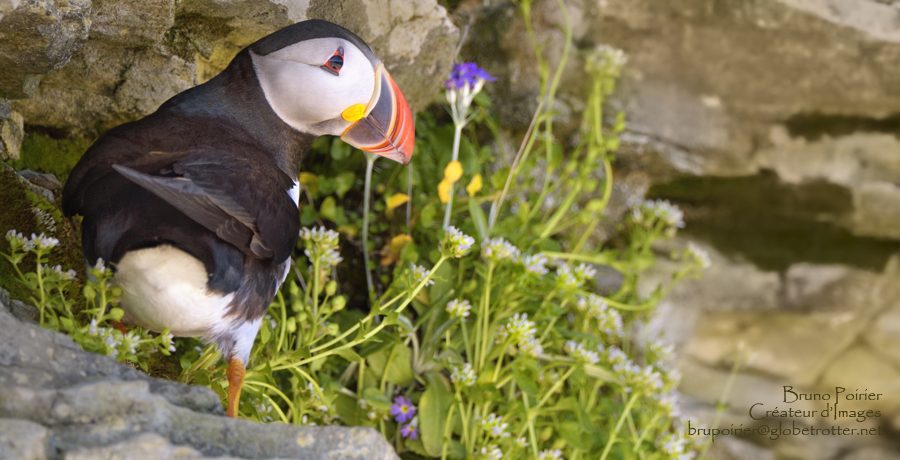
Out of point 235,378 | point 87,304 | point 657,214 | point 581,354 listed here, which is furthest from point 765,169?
point 87,304

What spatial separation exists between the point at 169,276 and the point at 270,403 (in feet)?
2.04

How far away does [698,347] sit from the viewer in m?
3.99

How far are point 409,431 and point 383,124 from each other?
2.90ft

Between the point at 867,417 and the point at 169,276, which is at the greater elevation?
the point at 169,276

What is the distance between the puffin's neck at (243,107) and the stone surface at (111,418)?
596 mm

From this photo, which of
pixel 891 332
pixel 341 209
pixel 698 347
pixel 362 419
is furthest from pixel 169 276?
pixel 891 332

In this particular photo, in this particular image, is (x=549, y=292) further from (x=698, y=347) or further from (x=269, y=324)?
(x=698, y=347)

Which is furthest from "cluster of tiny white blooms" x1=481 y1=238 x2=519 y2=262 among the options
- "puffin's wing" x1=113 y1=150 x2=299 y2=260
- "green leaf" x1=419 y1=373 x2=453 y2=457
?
"puffin's wing" x1=113 y1=150 x2=299 y2=260

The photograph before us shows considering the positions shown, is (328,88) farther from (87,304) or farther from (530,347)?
(530,347)

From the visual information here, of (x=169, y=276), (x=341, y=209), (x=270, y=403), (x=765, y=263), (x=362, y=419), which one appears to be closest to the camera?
(x=169, y=276)

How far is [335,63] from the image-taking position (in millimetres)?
2148

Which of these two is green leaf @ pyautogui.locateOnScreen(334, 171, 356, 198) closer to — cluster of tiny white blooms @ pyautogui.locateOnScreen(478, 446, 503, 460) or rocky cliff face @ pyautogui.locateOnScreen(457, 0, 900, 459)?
rocky cliff face @ pyautogui.locateOnScreen(457, 0, 900, 459)

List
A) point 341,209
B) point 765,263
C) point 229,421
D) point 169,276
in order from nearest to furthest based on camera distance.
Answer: point 229,421 → point 169,276 → point 341,209 → point 765,263

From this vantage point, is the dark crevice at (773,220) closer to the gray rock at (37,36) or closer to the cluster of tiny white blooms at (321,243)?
the cluster of tiny white blooms at (321,243)
